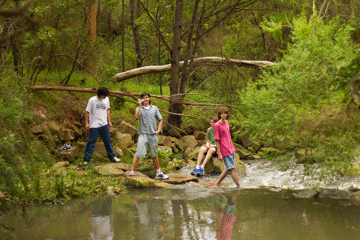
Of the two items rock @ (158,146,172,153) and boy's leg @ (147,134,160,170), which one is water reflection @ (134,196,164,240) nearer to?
boy's leg @ (147,134,160,170)

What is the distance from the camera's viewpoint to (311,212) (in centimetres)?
628

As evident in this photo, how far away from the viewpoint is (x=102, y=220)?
235 inches

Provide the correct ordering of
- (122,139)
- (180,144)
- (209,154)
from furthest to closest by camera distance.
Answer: (180,144)
(122,139)
(209,154)

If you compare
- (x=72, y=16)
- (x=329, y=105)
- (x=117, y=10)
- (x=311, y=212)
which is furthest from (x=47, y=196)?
(x=117, y=10)

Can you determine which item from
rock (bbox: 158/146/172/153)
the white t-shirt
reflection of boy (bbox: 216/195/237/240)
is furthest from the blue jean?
reflection of boy (bbox: 216/195/237/240)

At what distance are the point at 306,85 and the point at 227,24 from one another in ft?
49.7

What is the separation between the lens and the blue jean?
389 inches

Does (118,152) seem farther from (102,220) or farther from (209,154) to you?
(102,220)

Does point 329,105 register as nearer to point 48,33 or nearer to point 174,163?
point 174,163

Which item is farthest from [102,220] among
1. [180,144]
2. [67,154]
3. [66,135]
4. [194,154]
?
[180,144]

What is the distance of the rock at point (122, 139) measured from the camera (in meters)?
12.0

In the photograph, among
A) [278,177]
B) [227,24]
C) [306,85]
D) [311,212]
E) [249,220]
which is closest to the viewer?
[249,220]

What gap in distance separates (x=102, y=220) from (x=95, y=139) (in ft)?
13.8

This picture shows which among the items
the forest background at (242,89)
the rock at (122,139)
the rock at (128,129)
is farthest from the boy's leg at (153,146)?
the rock at (128,129)
